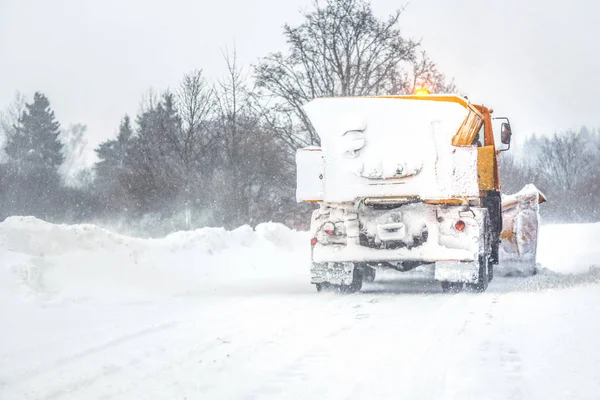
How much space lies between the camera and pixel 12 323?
6496mm

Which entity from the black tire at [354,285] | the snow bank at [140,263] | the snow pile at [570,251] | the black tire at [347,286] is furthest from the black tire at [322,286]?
the snow pile at [570,251]

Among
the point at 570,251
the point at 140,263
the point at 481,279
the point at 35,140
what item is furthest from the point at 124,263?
the point at 35,140

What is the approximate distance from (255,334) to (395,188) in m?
3.97

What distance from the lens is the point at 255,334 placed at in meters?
6.11

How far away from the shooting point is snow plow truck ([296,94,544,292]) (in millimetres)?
9352

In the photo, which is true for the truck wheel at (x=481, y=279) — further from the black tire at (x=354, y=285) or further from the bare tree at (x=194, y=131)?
the bare tree at (x=194, y=131)

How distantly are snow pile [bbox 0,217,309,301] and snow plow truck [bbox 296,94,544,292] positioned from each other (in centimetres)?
184

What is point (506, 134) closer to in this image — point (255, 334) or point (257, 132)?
point (255, 334)

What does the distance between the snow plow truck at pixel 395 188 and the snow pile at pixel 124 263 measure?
72.4 inches

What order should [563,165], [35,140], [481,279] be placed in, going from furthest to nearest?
1. [563,165]
2. [35,140]
3. [481,279]

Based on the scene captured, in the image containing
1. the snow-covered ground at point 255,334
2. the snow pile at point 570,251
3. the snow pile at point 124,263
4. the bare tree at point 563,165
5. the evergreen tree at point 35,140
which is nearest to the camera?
the snow-covered ground at point 255,334

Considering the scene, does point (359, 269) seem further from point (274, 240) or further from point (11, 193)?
point (11, 193)

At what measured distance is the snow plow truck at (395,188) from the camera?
9352mm

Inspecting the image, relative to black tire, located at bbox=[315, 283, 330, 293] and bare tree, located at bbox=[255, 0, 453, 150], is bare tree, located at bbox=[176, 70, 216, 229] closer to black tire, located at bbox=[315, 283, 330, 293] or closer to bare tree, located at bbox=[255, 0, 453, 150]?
bare tree, located at bbox=[255, 0, 453, 150]
